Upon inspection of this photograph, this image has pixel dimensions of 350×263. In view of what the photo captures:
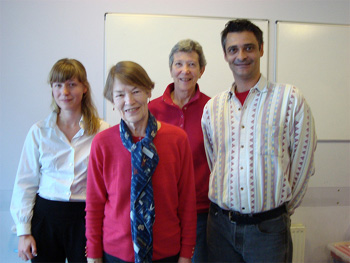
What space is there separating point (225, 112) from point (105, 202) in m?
0.72

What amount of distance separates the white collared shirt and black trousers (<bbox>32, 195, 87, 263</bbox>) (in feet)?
0.12

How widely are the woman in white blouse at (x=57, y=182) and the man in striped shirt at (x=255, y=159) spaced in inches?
26.7

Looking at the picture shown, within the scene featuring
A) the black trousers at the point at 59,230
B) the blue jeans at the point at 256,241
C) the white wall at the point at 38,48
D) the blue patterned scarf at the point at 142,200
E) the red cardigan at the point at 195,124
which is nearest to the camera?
the blue patterned scarf at the point at 142,200

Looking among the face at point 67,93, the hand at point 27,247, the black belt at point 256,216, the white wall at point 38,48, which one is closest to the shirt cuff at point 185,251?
the black belt at point 256,216

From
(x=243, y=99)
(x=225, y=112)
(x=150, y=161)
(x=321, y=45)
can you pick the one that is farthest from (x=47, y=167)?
(x=321, y=45)

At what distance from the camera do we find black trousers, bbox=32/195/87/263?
4.21 feet

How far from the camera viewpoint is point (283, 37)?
2188 mm

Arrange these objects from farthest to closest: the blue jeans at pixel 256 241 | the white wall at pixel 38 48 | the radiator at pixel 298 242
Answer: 1. the radiator at pixel 298 242
2. the white wall at pixel 38 48
3. the blue jeans at pixel 256 241

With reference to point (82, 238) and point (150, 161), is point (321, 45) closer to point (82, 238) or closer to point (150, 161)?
point (150, 161)

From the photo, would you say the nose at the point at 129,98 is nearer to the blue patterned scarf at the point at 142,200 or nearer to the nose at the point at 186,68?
the blue patterned scarf at the point at 142,200

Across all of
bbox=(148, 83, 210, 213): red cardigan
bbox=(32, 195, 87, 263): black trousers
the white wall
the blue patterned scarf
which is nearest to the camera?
the blue patterned scarf

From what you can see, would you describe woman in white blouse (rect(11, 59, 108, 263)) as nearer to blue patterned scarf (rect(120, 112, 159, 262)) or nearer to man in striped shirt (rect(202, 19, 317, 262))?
blue patterned scarf (rect(120, 112, 159, 262))

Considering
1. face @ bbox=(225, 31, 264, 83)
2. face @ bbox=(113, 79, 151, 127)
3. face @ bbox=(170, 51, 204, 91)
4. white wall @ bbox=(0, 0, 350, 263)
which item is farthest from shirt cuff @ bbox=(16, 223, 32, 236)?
face @ bbox=(225, 31, 264, 83)

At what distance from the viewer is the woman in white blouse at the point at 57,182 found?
1.29m
